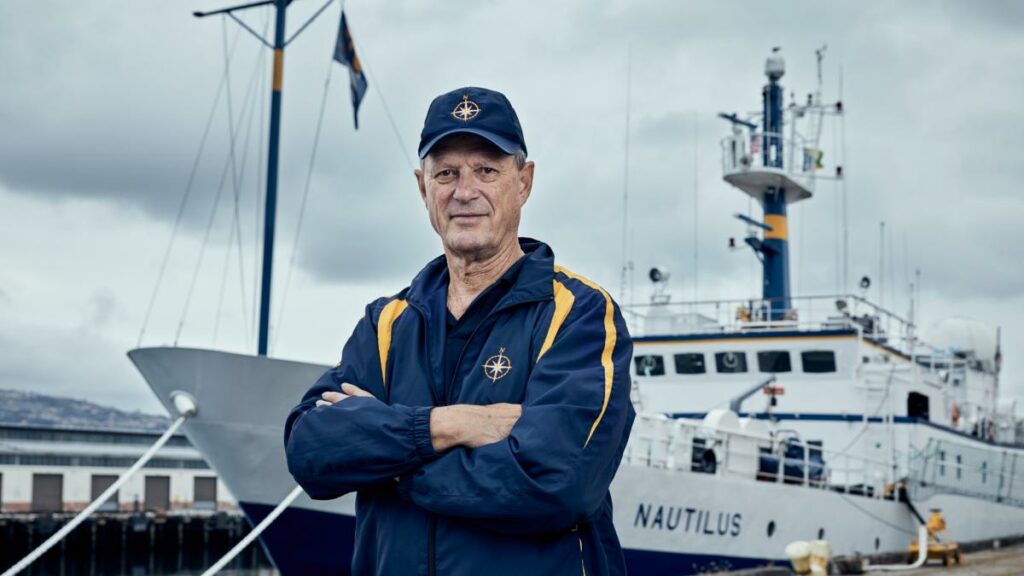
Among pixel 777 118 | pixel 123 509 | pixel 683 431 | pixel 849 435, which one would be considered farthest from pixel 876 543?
pixel 123 509

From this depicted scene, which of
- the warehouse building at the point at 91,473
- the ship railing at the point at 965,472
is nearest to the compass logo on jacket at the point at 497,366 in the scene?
the ship railing at the point at 965,472

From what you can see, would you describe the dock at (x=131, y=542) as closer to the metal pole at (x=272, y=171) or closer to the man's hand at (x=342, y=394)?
the metal pole at (x=272, y=171)

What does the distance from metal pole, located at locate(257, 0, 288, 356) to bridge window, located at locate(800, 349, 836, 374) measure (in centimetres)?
1091

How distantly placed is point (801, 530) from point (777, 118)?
10.2 meters

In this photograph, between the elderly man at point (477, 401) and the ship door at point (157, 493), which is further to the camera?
the ship door at point (157, 493)

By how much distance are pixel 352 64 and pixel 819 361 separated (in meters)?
9.85

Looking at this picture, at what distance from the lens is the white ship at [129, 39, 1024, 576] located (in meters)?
11.3

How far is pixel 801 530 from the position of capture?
16375 millimetres

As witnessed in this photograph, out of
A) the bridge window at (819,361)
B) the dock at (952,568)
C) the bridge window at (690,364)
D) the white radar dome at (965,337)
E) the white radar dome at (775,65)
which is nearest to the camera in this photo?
the dock at (952,568)

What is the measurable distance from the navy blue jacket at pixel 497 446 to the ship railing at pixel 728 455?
37.3 feet

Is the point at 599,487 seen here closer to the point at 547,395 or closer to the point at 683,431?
the point at 547,395

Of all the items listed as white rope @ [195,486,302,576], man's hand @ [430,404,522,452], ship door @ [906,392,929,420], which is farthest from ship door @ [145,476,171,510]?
man's hand @ [430,404,522,452]

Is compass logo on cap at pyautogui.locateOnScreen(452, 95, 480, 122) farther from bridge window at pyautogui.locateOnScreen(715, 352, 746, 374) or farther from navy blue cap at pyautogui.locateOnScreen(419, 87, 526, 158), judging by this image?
bridge window at pyautogui.locateOnScreen(715, 352, 746, 374)

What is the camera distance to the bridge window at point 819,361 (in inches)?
756
